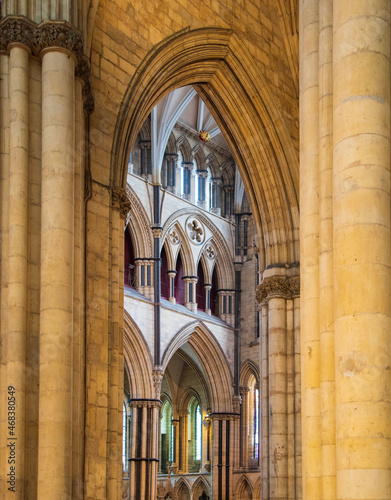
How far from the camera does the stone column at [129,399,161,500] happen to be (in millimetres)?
22656

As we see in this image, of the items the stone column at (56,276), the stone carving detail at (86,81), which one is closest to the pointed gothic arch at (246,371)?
the stone carving detail at (86,81)

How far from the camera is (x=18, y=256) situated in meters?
9.40

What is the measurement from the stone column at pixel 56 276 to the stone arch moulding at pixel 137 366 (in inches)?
544

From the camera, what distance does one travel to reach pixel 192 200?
26438mm

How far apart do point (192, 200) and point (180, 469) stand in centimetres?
840

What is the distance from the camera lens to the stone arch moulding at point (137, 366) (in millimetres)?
23281

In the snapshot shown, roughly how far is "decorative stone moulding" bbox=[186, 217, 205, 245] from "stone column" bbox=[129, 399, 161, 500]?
530 cm

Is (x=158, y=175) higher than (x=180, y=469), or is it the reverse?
(x=158, y=175)

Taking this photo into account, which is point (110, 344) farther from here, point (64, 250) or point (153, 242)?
point (153, 242)

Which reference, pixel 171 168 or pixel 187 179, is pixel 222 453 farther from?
pixel 171 168

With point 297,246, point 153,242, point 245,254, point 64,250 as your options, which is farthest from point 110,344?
point 245,254

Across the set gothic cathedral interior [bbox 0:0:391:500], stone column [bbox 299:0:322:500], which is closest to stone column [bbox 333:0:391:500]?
gothic cathedral interior [bbox 0:0:391:500]

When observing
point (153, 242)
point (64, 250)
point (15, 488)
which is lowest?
point (15, 488)

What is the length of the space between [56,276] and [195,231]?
56.4 feet
